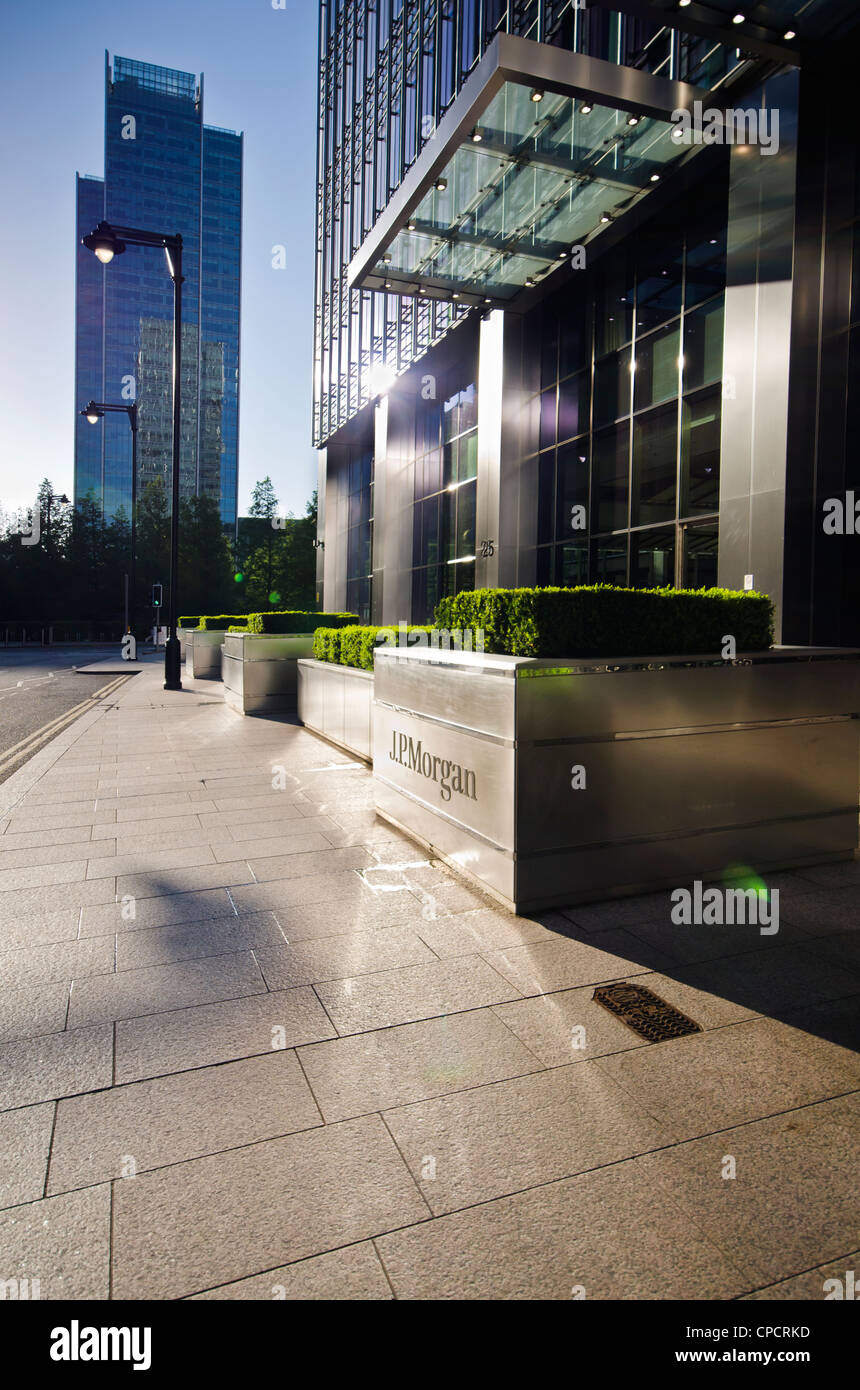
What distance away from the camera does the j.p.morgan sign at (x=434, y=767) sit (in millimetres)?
5484

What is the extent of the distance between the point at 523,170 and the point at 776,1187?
1373 centimetres

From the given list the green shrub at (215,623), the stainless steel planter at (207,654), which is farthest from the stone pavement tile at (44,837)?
the green shrub at (215,623)

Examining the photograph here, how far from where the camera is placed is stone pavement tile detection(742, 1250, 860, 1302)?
82.1 inches

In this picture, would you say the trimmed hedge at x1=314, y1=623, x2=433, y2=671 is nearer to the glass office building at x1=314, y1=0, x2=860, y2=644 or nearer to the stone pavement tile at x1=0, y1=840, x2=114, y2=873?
the stone pavement tile at x1=0, y1=840, x2=114, y2=873

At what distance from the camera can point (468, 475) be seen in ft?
69.5

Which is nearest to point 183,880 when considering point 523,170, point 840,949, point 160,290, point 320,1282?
point 320,1282

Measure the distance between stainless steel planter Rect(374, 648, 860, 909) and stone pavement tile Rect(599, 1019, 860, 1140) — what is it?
5.51 feet

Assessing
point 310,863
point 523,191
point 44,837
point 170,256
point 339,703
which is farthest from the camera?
point 170,256

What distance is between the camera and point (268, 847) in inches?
249

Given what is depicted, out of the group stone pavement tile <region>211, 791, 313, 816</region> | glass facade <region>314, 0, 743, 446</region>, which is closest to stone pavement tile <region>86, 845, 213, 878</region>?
stone pavement tile <region>211, 791, 313, 816</region>

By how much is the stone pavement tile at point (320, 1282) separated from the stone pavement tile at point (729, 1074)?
4.00 ft

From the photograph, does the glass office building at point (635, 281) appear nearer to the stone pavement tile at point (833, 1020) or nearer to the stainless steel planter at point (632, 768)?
the stainless steel planter at point (632, 768)

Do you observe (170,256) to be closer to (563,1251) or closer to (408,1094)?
(408,1094)
